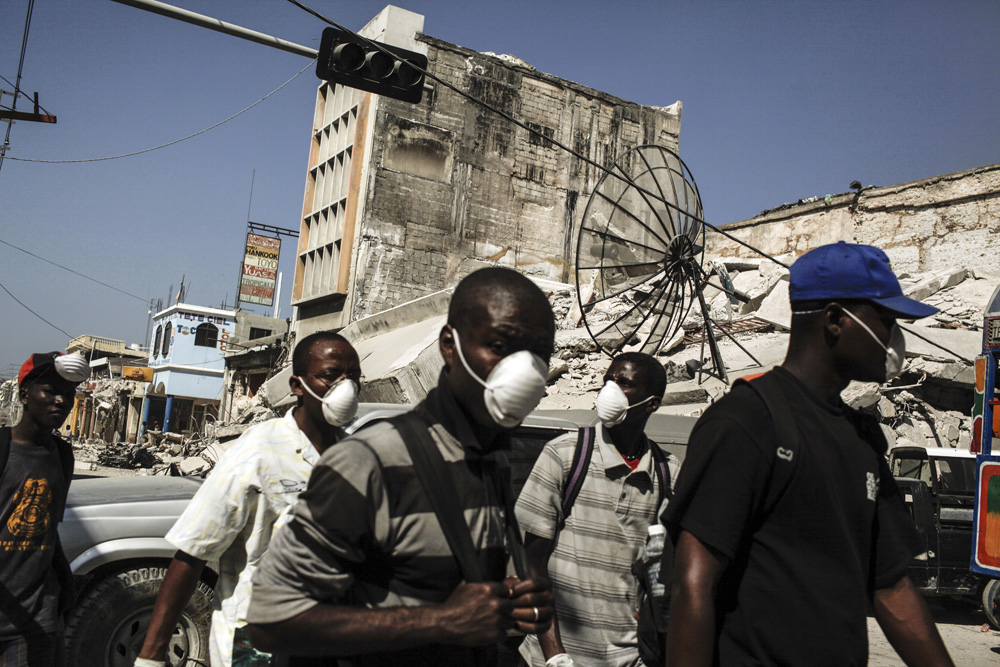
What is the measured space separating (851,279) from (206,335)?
5306 centimetres

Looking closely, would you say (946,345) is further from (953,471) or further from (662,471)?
(662,471)

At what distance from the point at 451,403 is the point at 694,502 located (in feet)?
2.14

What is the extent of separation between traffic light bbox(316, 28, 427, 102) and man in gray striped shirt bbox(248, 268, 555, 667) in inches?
250

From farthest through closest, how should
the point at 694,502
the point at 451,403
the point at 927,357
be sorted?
the point at 927,357
the point at 694,502
the point at 451,403

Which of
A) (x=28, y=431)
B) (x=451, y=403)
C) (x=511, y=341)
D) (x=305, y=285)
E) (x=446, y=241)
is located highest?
(x=446, y=241)

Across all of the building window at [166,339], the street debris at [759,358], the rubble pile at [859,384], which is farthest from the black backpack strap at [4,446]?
the building window at [166,339]

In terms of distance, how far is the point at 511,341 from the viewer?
1660 mm

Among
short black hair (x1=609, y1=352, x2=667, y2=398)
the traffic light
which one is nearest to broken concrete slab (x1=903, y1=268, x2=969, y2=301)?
the traffic light

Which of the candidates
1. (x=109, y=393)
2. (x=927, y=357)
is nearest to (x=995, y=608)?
(x=927, y=357)

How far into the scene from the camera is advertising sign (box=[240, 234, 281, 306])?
39219mm

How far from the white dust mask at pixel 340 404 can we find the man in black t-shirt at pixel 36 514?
1267 millimetres

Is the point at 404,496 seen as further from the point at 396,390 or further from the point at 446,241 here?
the point at 446,241

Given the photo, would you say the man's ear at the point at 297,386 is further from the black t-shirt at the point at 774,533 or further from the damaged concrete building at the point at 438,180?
the damaged concrete building at the point at 438,180

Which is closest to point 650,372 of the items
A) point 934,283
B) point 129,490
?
point 129,490
